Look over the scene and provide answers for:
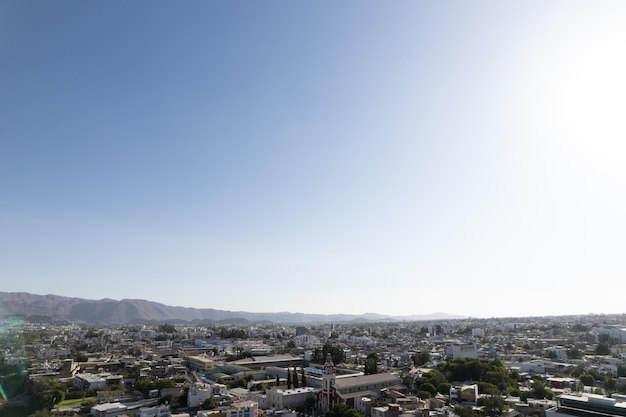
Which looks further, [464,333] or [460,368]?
[464,333]

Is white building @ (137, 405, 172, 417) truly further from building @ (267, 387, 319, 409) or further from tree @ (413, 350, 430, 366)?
tree @ (413, 350, 430, 366)

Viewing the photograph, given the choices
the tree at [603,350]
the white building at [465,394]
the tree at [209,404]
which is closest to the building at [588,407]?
the white building at [465,394]

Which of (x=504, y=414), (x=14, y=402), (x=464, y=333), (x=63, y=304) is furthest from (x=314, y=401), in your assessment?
(x=63, y=304)

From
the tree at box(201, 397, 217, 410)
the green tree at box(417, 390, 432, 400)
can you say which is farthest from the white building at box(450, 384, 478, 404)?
the tree at box(201, 397, 217, 410)

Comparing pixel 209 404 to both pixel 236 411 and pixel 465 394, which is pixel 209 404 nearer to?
pixel 236 411

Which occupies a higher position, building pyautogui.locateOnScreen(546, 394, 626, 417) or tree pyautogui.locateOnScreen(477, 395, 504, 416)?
building pyautogui.locateOnScreen(546, 394, 626, 417)

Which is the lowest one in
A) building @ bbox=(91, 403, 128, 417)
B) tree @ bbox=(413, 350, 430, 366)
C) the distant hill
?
building @ bbox=(91, 403, 128, 417)

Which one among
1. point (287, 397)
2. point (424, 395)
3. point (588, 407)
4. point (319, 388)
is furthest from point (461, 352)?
point (588, 407)

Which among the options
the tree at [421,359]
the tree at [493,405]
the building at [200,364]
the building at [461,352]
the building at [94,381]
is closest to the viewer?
the tree at [493,405]

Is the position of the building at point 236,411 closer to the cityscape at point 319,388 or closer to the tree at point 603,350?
the cityscape at point 319,388

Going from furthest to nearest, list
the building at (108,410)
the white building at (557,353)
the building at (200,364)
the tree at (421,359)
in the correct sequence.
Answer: the white building at (557,353)
the tree at (421,359)
the building at (200,364)
the building at (108,410)

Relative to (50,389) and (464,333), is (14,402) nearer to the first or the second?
(50,389)
